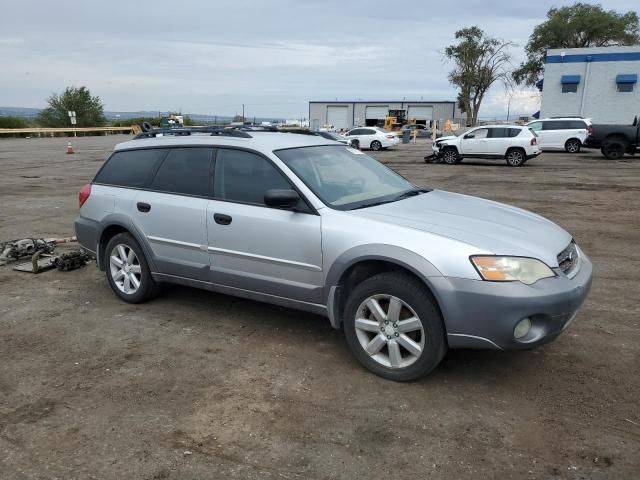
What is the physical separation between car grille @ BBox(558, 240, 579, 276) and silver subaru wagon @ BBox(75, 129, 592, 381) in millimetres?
15

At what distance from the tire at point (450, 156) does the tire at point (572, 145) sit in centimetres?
775

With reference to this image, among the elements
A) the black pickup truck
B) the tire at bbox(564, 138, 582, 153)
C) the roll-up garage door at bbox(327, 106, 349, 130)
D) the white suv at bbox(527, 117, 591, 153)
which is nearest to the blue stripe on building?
the white suv at bbox(527, 117, 591, 153)

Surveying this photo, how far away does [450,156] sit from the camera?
22141 mm

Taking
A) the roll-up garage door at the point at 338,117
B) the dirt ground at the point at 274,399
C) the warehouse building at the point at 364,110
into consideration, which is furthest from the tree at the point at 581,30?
the dirt ground at the point at 274,399

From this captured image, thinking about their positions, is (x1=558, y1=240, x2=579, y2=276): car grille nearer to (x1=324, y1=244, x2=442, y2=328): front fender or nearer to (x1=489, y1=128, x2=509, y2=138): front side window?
(x1=324, y1=244, x2=442, y2=328): front fender

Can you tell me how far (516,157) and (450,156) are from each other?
266 centimetres

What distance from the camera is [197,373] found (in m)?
3.88

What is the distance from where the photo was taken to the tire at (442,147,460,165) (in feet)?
72.2

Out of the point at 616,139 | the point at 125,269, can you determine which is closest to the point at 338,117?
the point at 616,139

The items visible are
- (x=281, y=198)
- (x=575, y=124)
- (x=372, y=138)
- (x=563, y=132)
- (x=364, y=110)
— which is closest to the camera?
(x=281, y=198)

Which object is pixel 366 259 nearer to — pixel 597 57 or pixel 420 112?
pixel 597 57

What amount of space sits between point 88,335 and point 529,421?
349 cm

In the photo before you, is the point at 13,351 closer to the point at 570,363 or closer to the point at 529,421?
the point at 529,421

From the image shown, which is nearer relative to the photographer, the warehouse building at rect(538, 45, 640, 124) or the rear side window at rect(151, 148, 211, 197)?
the rear side window at rect(151, 148, 211, 197)
